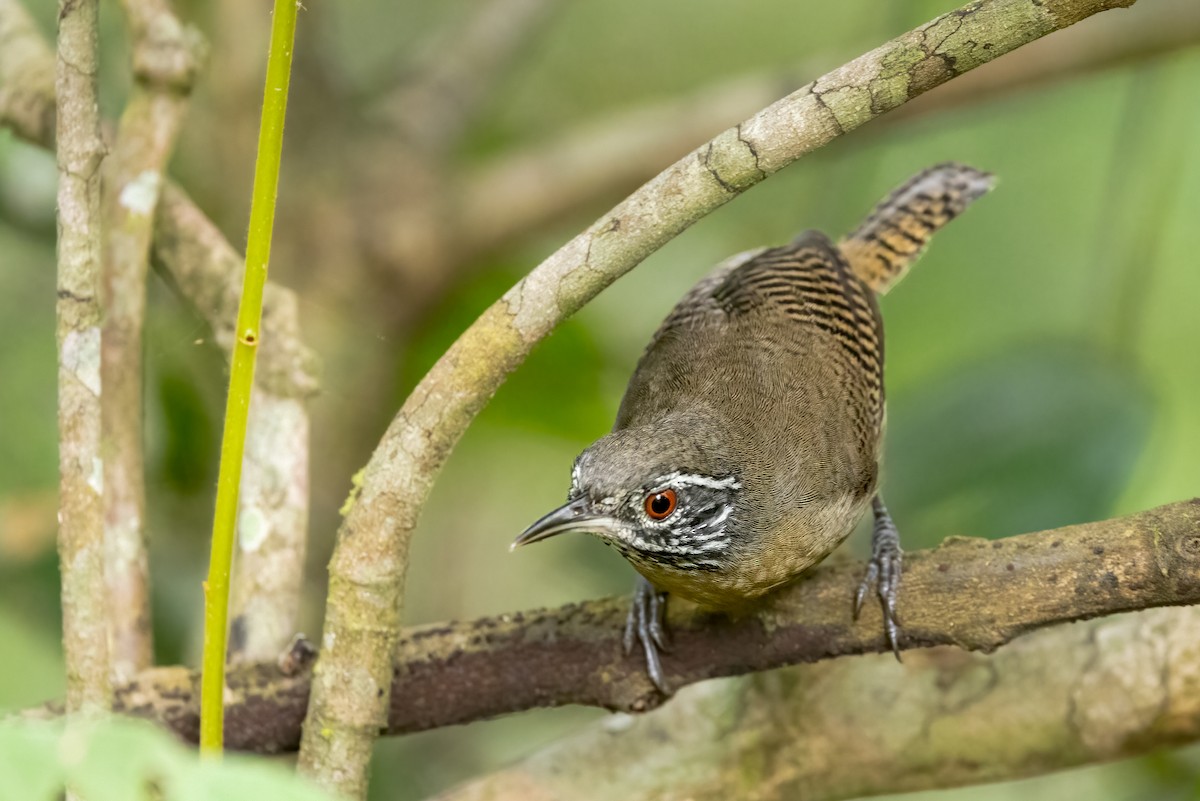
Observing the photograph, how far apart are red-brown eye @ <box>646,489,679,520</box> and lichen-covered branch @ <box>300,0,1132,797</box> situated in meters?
0.65

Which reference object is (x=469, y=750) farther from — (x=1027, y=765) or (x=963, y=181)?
(x=963, y=181)

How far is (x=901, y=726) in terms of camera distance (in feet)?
11.1

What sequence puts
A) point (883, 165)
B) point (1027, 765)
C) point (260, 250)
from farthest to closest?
1. point (883, 165)
2. point (1027, 765)
3. point (260, 250)

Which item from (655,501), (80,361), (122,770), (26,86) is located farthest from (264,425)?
(122,770)

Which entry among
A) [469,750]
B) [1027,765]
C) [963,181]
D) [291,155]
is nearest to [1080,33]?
[963,181]

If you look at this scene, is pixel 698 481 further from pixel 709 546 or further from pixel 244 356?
pixel 244 356

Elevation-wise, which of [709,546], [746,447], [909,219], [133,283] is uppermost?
[909,219]

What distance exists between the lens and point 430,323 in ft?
18.9

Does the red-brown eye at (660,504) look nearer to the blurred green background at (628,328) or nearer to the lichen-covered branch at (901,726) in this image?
the lichen-covered branch at (901,726)

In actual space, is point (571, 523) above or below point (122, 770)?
above

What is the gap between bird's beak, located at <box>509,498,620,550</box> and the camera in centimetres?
290

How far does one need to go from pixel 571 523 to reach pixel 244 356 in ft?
3.42

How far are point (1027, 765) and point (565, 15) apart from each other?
19.0 feet

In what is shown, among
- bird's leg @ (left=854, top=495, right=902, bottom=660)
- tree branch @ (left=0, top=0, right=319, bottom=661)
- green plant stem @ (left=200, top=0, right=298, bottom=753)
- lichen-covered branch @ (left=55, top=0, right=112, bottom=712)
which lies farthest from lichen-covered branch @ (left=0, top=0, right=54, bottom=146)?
bird's leg @ (left=854, top=495, right=902, bottom=660)
